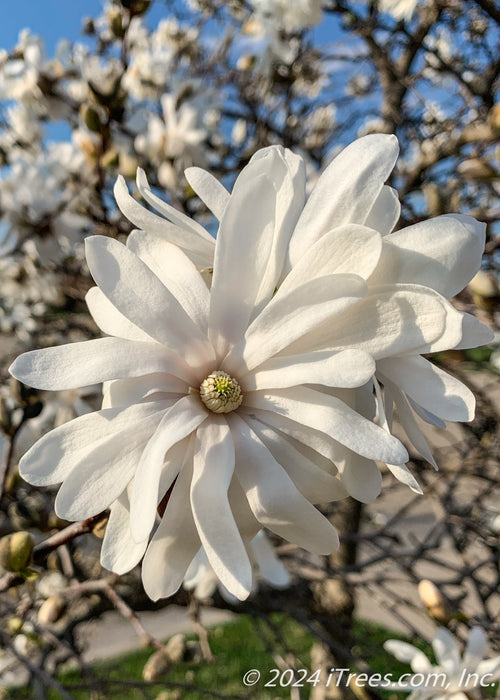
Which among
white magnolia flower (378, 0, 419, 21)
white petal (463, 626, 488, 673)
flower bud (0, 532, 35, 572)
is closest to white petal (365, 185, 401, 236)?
flower bud (0, 532, 35, 572)

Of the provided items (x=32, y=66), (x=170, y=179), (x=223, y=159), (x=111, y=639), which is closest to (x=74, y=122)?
(x=32, y=66)

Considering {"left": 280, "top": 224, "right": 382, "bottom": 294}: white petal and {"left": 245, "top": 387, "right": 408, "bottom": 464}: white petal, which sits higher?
{"left": 280, "top": 224, "right": 382, "bottom": 294}: white petal

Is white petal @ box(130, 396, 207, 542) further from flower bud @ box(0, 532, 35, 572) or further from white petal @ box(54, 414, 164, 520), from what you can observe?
flower bud @ box(0, 532, 35, 572)

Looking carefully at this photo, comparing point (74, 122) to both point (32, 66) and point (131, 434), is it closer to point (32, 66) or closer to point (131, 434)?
point (32, 66)

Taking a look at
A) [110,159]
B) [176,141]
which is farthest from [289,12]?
[110,159]

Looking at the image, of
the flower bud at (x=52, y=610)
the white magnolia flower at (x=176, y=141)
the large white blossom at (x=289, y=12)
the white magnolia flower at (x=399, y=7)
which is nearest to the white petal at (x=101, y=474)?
the flower bud at (x=52, y=610)
